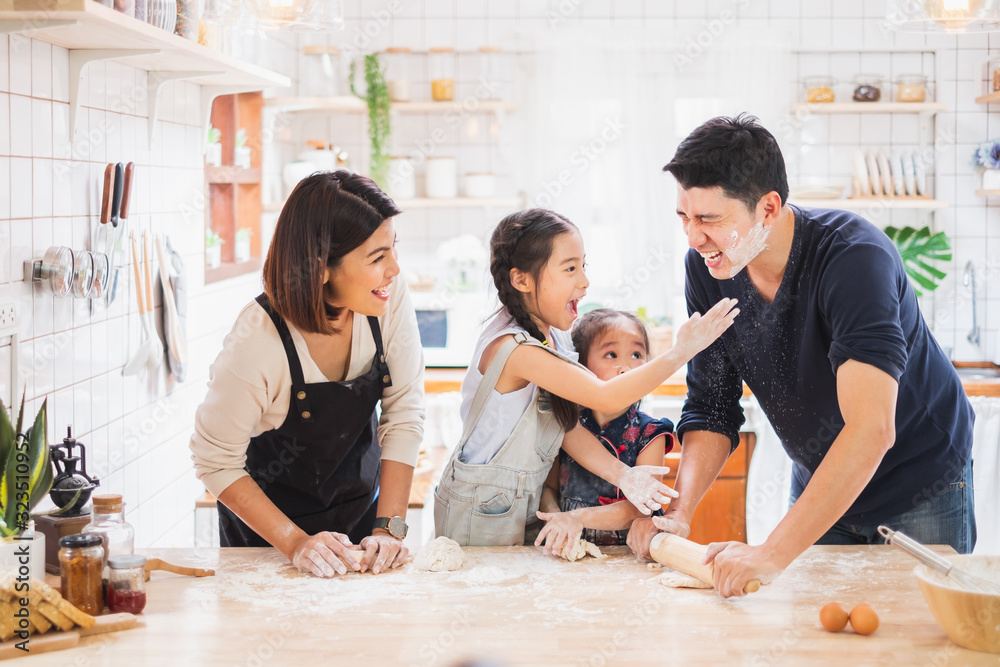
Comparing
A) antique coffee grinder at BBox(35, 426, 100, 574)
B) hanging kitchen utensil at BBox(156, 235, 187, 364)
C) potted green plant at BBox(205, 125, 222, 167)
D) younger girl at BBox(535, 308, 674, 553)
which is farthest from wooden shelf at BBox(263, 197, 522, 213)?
antique coffee grinder at BBox(35, 426, 100, 574)

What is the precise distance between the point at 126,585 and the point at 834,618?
1.02 metres

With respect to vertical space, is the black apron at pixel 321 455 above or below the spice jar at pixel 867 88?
below

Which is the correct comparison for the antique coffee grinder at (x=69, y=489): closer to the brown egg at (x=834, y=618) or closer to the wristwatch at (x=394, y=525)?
the wristwatch at (x=394, y=525)

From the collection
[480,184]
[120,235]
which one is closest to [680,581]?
[120,235]

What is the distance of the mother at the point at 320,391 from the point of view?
1.53 meters

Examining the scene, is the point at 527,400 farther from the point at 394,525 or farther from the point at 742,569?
the point at 742,569

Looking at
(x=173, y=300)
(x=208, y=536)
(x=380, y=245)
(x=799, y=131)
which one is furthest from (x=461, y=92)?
(x=380, y=245)

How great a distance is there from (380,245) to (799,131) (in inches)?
119

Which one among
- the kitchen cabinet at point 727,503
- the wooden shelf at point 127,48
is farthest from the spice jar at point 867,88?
the wooden shelf at point 127,48

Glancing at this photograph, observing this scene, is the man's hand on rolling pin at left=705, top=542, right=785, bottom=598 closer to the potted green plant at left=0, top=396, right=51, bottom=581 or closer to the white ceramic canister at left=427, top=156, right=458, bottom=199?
the potted green plant at left=0, top=396, right=51, bottom=581

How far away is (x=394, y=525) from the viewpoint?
5.29ft

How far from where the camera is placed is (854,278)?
1382mm

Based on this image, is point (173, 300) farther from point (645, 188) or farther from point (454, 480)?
point (645, 188)

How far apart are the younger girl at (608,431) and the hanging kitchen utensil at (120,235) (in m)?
1.13
